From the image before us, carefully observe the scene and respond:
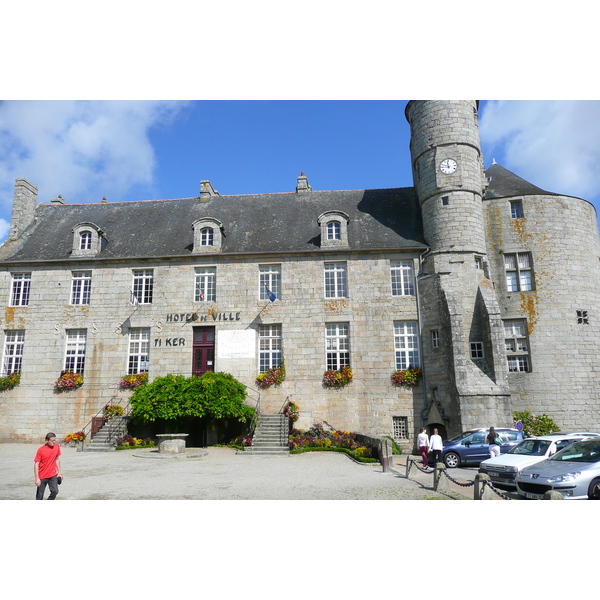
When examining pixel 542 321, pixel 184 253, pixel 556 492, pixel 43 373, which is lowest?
pixel 556 492

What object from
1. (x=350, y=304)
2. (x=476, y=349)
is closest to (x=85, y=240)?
(x=350, y=304)

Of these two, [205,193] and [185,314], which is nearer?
[185,314]

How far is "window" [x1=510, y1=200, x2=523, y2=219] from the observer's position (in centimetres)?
2100

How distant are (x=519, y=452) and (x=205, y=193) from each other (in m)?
→ 18.6

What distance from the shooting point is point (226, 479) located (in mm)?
11680

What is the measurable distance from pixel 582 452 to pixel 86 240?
20.3 metres

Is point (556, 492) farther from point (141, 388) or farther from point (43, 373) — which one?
point (43, 373)

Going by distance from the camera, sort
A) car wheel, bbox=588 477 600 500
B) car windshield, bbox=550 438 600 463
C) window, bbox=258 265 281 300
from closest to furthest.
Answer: car wheel, bbox=588 477 600 500 < car windshield, bbox=550 438 600 463 < window, bbox=258 265 281 300

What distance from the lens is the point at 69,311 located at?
821 inches

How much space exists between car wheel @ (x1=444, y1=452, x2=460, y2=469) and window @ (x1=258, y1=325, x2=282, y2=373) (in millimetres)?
7757

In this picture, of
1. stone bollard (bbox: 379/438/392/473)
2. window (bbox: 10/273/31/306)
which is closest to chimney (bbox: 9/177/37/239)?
window (bbox: 10/273/31/306)

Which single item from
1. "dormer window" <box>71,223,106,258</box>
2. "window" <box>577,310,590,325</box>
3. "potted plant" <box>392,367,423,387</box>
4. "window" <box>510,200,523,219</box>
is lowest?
"potted plant" <box>392,367,423,387</box>

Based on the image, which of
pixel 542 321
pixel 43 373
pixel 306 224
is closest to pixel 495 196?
pixel 542 321

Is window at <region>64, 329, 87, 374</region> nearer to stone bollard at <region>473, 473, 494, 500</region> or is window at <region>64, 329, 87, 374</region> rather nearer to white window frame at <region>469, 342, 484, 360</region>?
white window frame at <region>469, 342, 484, 360</region>
